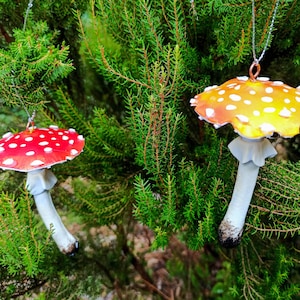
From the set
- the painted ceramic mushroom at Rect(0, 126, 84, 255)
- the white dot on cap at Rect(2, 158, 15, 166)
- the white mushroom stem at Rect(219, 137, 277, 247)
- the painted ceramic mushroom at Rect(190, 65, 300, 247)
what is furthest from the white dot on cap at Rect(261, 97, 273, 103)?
the white dot on cap at Rect(2, 158, 15, 166)

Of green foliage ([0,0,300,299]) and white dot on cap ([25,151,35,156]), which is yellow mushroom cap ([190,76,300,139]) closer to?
green foliage ([0,0,300,299])

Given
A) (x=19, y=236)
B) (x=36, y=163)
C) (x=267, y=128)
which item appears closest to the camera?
(x=267, y=128)

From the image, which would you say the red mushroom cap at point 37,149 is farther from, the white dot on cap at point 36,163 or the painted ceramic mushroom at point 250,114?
the painted ceramic mushroom at point 250,114

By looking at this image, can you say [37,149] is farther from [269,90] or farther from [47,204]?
[269,90]

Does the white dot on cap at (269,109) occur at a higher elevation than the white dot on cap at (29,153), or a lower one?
higher

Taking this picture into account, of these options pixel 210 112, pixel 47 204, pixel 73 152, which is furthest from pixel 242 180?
pixel 47 204

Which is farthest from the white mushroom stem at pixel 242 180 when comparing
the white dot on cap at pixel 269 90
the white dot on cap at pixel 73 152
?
the white dot on cap at pixel 73 152

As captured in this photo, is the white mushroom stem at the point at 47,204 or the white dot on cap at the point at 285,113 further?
the white mushroom stem at the point at 47,204

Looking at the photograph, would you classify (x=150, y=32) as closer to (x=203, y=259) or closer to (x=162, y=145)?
(x=162, y=145)
